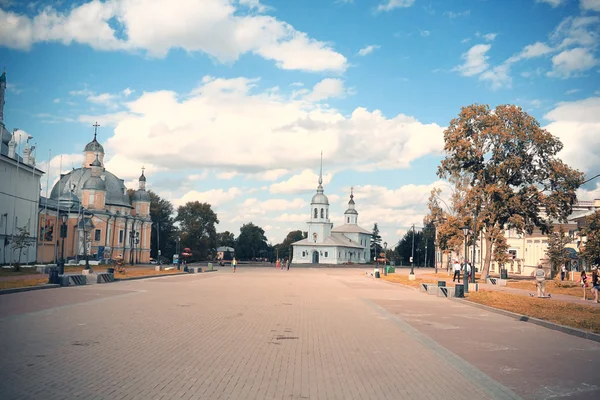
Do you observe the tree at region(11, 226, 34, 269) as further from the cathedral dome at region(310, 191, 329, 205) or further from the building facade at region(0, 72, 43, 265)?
the cathedral dome at region(310, 191, 329, 205)

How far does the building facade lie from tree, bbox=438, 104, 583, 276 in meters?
40.4

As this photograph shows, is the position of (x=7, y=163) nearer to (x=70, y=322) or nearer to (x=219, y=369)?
(x=70, y=322)

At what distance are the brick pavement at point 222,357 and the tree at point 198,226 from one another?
92.9 m

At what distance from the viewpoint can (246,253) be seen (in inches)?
5576

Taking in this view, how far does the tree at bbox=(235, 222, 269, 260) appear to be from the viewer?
14138 cm

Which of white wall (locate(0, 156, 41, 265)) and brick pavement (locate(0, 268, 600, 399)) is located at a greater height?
white wall (locate(0, 156, 41, 265))

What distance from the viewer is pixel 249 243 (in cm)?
14150

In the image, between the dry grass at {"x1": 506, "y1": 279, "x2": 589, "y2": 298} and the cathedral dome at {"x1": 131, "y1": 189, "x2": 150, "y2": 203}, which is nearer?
the dry grass at {"x1": 506, "y1": 279, "x2": 589, "y2": 298}

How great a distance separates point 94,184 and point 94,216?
4.94 metres

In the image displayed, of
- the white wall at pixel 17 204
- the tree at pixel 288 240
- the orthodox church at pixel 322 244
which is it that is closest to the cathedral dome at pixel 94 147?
the white wall at pixel 17 204

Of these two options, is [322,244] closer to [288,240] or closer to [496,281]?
[288,240]

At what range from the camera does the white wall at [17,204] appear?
54.9 meters

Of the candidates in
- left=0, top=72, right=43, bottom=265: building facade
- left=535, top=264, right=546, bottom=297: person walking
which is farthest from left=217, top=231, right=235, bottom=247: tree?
left=535, top=264, right=546, bottom=297: person walking

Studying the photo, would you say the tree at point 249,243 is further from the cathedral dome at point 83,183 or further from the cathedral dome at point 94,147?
the cathedral dome at point 94,147
